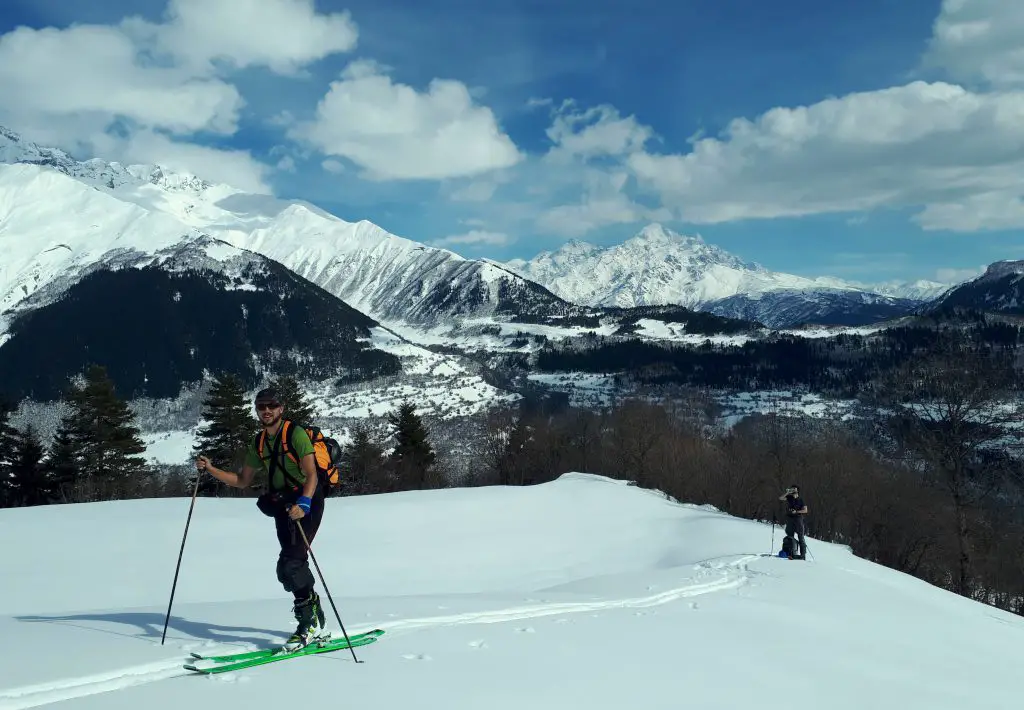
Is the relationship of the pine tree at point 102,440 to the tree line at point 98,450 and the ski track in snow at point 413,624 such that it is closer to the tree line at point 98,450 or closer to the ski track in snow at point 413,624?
the tree line at point 98,450

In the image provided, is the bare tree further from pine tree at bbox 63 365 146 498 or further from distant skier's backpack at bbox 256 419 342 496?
pine tree at bbox 63 365 146 498

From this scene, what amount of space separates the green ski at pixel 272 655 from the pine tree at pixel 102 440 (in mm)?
35597

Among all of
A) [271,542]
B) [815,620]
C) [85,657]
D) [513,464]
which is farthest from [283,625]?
[513,464]

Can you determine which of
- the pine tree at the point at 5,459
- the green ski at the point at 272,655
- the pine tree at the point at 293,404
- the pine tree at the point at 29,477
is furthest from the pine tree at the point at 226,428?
the green ski at the point at 272,655

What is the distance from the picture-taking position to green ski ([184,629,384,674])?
5714mm

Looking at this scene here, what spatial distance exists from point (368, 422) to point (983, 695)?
172175 mm

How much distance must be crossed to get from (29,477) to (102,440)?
3858mm

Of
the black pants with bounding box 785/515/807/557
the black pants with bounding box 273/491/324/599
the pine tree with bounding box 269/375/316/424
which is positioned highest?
the pine tree with bounding box 269/375/316/424

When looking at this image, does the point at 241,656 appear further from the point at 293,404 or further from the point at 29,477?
the point at 293,404

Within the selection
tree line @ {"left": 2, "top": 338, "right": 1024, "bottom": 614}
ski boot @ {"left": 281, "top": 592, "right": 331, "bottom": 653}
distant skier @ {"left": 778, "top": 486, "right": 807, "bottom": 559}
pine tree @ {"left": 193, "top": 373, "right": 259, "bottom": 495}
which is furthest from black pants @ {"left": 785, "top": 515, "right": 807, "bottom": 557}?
pine tree @ {"left": 193, "top": 373, "right": 259, "bottom": 495}

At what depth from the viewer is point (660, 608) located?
10523 millimetres

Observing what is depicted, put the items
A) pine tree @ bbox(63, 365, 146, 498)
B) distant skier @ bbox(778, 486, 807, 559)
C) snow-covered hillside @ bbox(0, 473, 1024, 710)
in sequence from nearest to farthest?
snow-covered hillside @ bbox(0, 473, 1024, 710)
distant skier @ bbox(778, 486, 807, 559)
pine tree @ bbox(63, 365, 146, 498)

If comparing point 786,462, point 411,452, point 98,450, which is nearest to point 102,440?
point 98,450

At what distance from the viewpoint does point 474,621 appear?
8.40 meters
